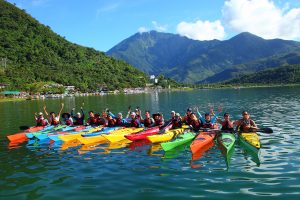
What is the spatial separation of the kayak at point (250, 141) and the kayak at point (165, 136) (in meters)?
5.20

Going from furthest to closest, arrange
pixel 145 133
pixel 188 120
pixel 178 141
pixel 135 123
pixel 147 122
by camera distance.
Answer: pixel 147 122, pixel 135 123, pixel 188 120, pixel 145 133, pixel 178 141

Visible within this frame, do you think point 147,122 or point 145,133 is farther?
point 147,122

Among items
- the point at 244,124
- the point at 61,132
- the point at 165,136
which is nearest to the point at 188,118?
the point at 165,136

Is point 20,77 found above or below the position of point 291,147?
above

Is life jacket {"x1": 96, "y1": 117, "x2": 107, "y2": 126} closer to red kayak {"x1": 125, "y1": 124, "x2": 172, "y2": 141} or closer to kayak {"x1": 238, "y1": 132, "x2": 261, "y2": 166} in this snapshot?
red kayak {"x1": 125, "y1": 124, "x2": 172, "y2": 141}

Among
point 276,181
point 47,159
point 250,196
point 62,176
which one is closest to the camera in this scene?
point 250,196

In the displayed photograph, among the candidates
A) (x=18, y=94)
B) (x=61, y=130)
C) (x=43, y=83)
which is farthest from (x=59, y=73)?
(x=61, y=130)

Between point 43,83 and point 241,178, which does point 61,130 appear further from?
point 43,83

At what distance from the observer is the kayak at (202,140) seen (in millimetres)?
19812

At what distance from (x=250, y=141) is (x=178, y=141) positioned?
185 inches

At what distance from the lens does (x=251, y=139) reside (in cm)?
2058

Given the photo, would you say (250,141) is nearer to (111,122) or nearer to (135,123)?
(135,123)

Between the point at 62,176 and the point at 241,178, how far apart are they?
8.95 m

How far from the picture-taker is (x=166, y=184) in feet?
46.9
